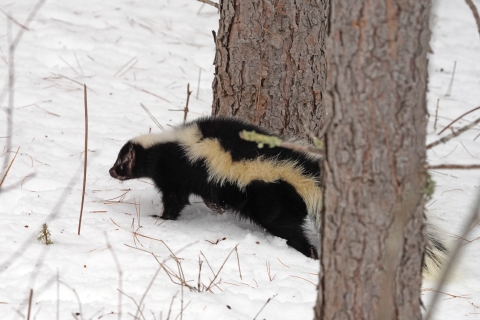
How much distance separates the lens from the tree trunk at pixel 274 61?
15.5 ft

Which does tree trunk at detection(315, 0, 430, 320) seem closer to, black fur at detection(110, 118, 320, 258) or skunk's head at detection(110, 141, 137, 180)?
black fur at detection(110, 118, 320, 258)

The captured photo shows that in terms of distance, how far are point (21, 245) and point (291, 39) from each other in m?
2.41

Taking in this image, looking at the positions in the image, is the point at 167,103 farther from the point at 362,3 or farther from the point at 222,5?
the point at 362,3

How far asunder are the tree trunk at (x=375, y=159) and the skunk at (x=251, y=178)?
198cm

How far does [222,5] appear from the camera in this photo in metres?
4.81

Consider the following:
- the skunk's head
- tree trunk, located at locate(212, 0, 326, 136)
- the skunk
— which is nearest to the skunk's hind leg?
the skunk

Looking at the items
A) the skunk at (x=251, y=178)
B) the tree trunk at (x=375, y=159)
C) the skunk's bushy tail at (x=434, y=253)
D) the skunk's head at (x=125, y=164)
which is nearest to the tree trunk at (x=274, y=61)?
the skunk at (x=251, y=178)

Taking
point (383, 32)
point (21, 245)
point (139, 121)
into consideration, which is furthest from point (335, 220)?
point (139, 121)

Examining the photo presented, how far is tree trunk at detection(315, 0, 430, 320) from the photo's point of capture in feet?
6.59

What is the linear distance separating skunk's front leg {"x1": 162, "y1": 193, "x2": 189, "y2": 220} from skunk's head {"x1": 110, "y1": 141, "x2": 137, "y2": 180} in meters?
0.42

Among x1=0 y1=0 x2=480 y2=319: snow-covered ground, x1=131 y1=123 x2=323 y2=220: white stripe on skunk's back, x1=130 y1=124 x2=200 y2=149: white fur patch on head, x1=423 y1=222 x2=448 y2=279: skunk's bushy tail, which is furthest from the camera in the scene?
x1=130 y1=124 x2=200 y2=149: white fur patch on head

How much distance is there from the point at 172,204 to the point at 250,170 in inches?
31.2

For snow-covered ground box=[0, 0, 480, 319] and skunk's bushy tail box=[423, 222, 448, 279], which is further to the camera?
skunk's bushy tail box=[423, 222, 448, 279]

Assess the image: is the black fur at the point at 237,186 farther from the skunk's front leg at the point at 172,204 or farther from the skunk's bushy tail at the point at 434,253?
the skunk's bushy tail at the point at 434,253
